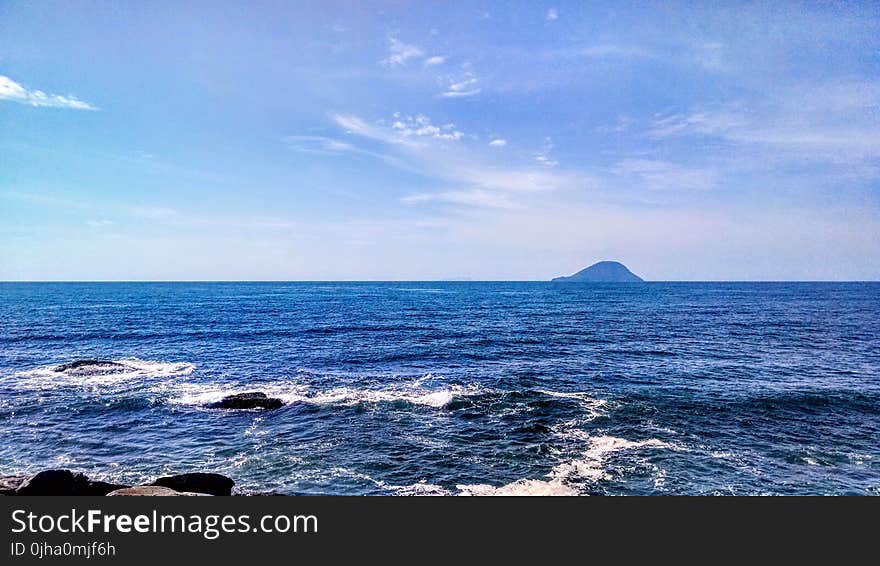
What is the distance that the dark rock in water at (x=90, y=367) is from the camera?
4475 centimetres

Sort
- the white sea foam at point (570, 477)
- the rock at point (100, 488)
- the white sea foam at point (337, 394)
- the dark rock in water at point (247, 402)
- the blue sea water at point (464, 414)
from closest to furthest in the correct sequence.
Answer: the rock at point (100, 488) → the white sea foam at point (570, 477) → the blue sea water at point (464, 414) → the dark rock in water at point (247, 402) → the white sea foam at point (337, 394)

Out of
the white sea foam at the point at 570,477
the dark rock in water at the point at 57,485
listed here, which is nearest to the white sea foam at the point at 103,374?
the dark rock in water at the point at 57,485

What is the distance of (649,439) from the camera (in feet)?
90.6

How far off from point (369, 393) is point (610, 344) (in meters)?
37.3

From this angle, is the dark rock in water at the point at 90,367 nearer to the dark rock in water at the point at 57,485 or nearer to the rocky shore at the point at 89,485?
the rocky shore at the point at 89,485

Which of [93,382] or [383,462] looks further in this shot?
[93,382]

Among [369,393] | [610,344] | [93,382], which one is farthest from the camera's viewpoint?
[610,344]

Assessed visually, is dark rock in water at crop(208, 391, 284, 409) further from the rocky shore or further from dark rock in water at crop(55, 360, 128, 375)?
dark rock in water at crop(55, 360, 128, 375)

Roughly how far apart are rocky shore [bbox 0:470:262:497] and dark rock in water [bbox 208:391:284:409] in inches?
515

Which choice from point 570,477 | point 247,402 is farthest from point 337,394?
point 570,477
